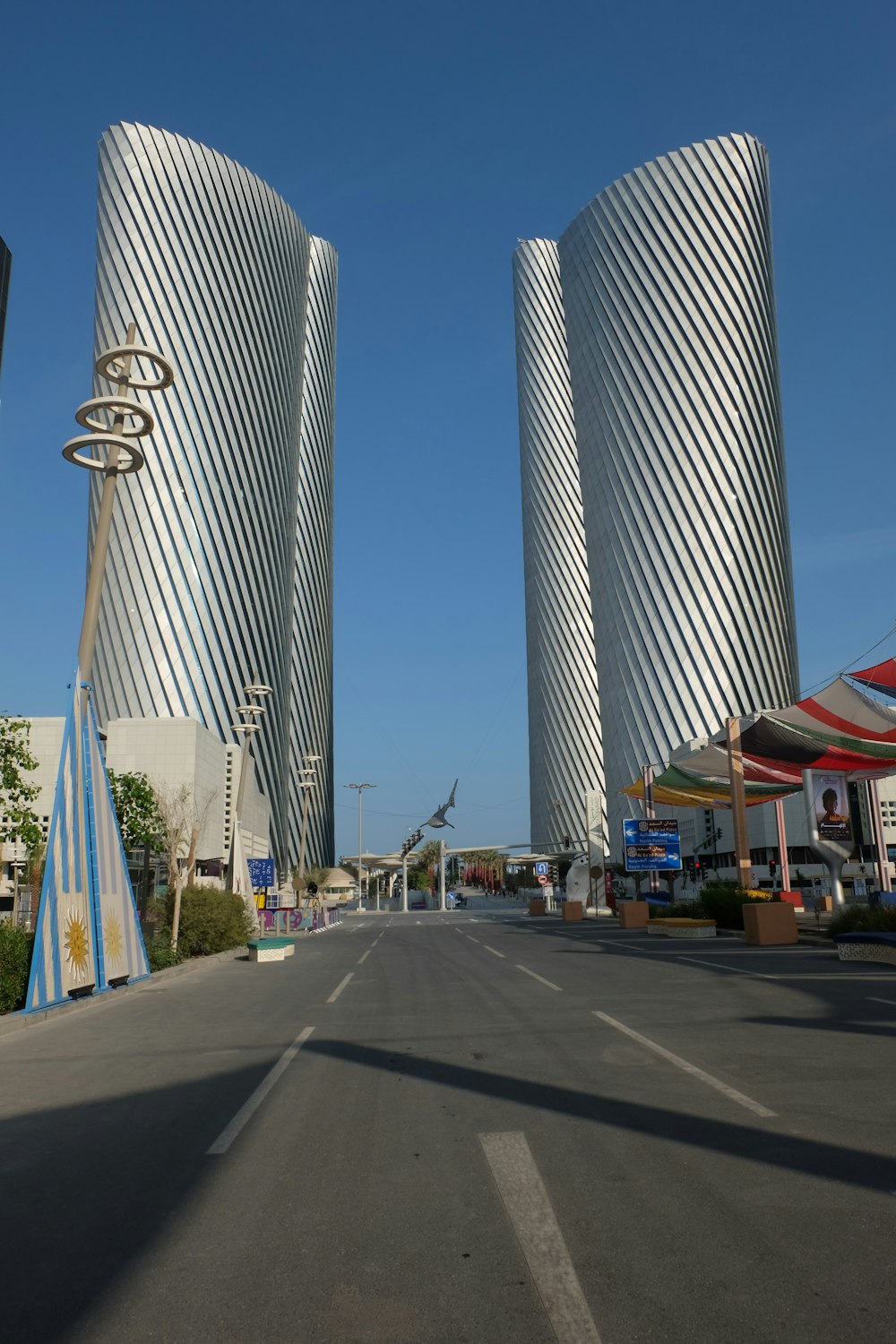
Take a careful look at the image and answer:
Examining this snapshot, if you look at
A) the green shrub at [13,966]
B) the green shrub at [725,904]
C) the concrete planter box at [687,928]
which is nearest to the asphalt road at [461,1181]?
the green shrub at [13,966]

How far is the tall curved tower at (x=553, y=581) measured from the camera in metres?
134

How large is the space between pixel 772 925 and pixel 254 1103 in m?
20.1

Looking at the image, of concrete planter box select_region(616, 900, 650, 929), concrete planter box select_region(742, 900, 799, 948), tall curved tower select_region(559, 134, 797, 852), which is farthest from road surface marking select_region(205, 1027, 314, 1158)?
tall curved tower select_region(559, 134, 797, 852)

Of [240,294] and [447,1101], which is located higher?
[240,294]

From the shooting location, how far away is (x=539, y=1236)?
4.34 metres

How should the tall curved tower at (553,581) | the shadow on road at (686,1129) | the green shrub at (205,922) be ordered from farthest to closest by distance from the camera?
the tall curved tower at (553,581)
the green shrub at (205,922)
the shadow on road at (686,1129)

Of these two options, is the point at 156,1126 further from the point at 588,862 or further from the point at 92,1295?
the point at 588,862

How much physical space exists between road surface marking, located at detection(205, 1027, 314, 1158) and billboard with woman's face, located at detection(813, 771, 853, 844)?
25453 mm

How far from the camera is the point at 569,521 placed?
139875 mm

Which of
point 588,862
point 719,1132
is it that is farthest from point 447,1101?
point 588,862

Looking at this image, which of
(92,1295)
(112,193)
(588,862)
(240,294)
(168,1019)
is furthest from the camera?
(240,294)

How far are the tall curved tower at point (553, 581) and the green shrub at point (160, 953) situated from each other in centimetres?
10798

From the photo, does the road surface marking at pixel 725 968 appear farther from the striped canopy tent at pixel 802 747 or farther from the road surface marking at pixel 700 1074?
the striped canopy tent at pixel 802 747

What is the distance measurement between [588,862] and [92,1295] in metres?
63.5
